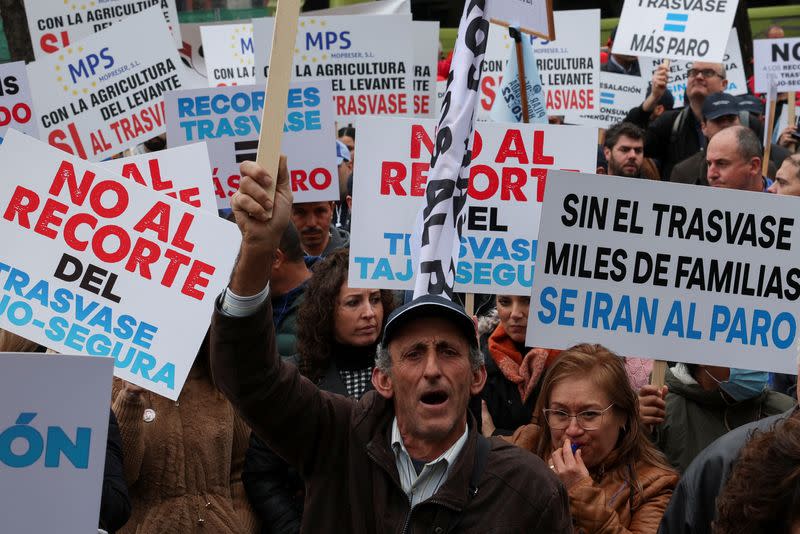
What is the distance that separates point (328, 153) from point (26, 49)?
574cm

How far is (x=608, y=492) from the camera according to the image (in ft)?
13.2

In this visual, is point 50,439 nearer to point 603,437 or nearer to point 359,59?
point 603,437

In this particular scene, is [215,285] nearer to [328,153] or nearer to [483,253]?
[483,253]

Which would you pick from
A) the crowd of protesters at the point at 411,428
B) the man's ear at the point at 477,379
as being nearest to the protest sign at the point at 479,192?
the crowd of protesters at the point at 411,428

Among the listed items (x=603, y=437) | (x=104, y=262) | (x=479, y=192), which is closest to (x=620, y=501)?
(x=603, y=437)

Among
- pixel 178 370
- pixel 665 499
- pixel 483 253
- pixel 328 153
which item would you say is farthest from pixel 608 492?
pixel 328 153

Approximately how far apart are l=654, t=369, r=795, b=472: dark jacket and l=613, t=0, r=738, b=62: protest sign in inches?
220

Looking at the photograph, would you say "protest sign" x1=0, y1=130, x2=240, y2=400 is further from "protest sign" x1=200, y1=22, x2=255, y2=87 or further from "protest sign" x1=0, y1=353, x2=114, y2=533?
"protest sign" x1=200, y1=22, x2=255, y2=87

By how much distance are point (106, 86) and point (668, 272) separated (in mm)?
4534

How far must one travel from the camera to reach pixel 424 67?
28.0ft

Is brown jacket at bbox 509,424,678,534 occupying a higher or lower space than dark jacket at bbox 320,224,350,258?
lower

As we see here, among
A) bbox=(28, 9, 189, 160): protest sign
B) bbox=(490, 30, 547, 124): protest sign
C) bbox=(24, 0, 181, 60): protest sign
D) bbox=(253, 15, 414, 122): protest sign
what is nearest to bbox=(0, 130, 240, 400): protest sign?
bbox=(490, 30, 547, 124): protest sign

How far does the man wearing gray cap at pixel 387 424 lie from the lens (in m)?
3.04

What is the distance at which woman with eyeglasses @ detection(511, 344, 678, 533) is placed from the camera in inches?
156
